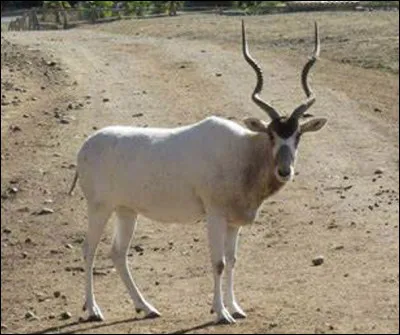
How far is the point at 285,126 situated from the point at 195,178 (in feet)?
3.01

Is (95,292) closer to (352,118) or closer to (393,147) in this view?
(393,147)

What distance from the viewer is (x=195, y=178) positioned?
1033 centimetres

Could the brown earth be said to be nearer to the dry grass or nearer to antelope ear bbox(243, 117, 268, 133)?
the dry grass

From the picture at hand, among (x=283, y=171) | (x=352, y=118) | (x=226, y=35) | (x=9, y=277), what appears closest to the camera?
(x=283, y=171)

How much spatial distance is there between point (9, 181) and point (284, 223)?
4.32 metres

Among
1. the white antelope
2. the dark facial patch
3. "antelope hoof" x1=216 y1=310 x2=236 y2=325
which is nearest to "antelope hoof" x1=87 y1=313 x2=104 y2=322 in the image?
the white antelope

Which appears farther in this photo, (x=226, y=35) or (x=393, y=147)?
(x=226, y=35)

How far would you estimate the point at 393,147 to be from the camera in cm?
1875

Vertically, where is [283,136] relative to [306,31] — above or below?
above

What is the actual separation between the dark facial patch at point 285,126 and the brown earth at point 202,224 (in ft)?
5.11

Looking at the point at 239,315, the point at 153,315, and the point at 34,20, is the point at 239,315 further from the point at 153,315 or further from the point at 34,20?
the point at 34,20

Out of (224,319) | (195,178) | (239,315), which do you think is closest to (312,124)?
(195,178)

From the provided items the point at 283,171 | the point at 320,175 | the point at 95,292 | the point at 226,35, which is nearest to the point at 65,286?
the point at 95,292

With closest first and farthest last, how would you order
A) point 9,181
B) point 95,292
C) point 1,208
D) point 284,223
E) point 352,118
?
point 95,292 < point 284,223 < point 1,208 < point 9,181 < point 352,118
